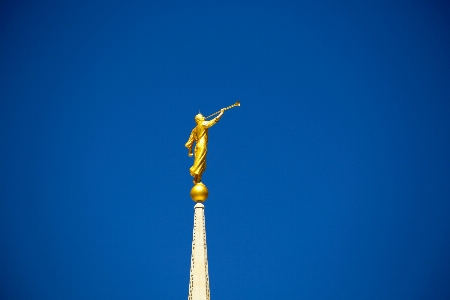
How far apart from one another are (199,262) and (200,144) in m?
4.83

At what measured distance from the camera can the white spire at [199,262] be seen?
979 inches

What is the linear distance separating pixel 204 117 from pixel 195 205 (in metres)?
3.71

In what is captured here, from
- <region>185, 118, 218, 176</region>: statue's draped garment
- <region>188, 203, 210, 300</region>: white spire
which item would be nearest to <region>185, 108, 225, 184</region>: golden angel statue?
<region>185, 118, 218, 176</region>: statue's draped garment

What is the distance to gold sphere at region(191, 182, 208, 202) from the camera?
26.4 metres

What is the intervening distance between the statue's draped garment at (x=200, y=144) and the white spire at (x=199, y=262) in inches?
57.3

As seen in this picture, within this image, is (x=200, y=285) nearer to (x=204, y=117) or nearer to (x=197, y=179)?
(x=197, y=179)

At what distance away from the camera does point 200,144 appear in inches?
1077

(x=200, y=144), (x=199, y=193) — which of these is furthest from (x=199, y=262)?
(x=200, y=144)

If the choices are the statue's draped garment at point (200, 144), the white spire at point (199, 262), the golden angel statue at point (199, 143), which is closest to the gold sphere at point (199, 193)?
the white spire at point (199, 262)

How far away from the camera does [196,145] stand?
2744 cm

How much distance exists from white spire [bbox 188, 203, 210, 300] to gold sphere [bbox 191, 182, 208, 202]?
0.24 m

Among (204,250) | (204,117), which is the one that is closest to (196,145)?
(204,117)

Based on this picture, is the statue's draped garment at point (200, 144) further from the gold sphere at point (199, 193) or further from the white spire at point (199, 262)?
the white spire at point (199, 262)

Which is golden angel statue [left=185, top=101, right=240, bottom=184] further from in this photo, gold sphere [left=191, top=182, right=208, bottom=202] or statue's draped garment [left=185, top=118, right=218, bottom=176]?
gold sphere [left=191, top=182, right=208, bottom=202]
